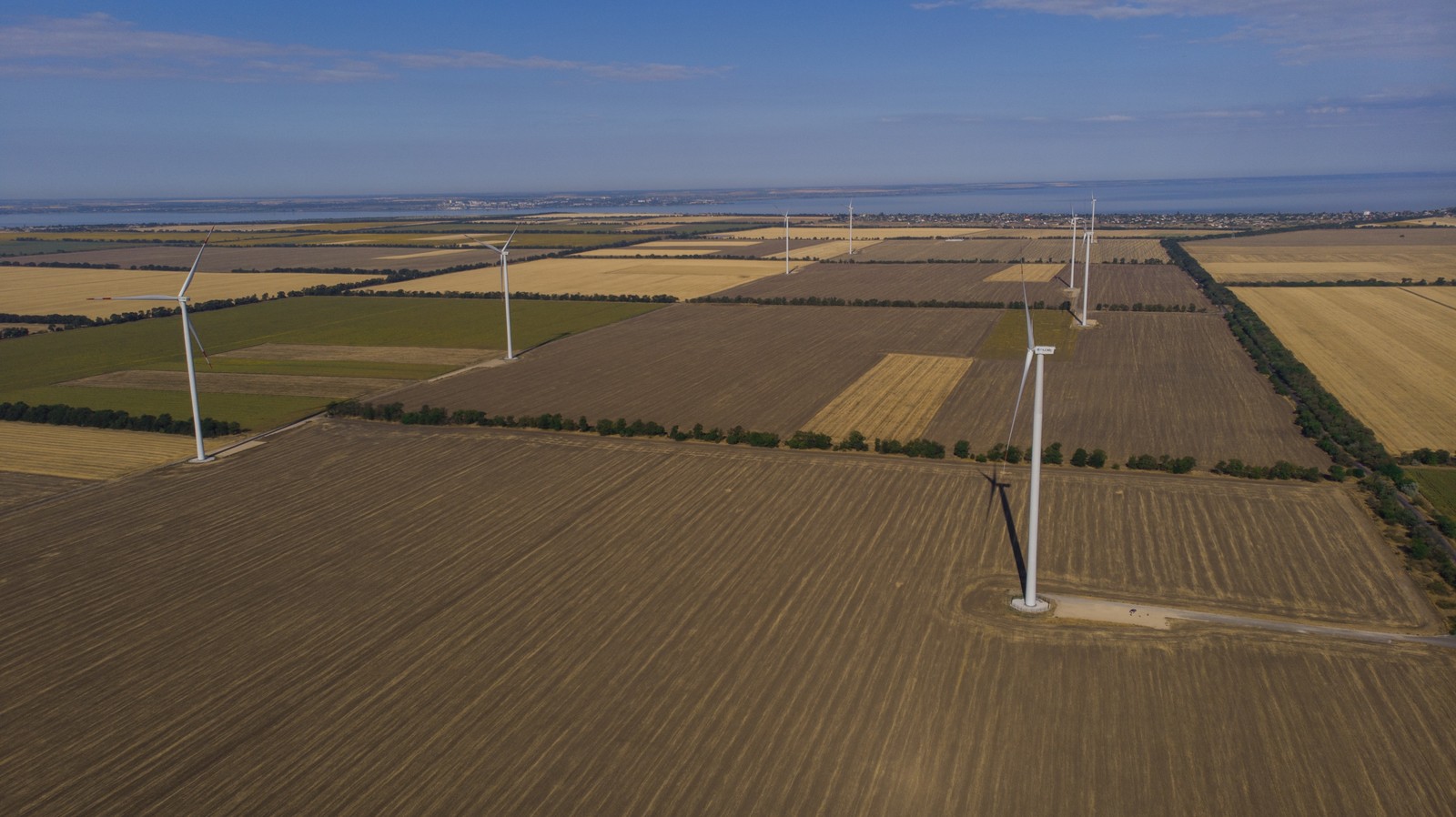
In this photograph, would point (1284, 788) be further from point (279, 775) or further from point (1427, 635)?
point (279, 775)

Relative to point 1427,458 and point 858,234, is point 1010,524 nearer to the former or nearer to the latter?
point 1427,458

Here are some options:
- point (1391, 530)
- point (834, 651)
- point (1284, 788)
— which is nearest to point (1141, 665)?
point (1284, 788)

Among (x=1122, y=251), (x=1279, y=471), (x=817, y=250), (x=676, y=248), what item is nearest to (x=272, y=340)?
(x=1279, y=471)

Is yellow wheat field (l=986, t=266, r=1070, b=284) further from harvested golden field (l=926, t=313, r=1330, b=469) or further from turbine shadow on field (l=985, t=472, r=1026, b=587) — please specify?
turbine shadow on field (l=985, t=472, r=1026, b=587)

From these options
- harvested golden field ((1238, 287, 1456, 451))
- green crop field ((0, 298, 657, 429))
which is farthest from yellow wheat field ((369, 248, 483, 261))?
harvested golden field ((1238, 287, 1456, 451))

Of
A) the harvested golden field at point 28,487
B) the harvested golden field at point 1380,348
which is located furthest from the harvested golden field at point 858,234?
the harvested golden field at point 28,487

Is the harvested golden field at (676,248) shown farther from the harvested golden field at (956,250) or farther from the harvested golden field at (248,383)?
the harvested golden field at (248,383)
